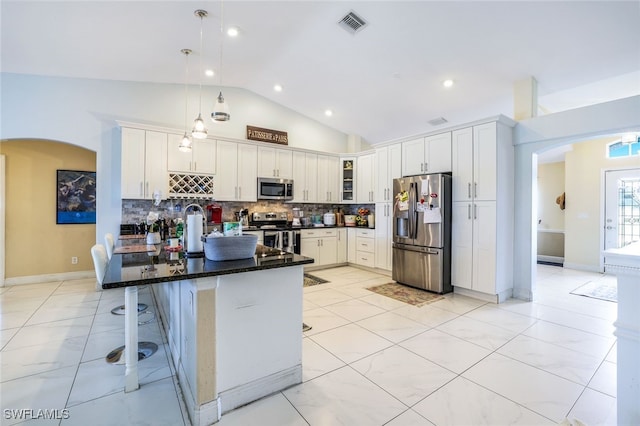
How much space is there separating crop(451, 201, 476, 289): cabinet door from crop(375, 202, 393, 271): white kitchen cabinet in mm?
1228

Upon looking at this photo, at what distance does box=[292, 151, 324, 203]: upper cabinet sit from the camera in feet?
19.5

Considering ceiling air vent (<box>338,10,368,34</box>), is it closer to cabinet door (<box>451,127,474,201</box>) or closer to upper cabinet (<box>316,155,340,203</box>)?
cabinet door (<box>451,127,474,201</box>)

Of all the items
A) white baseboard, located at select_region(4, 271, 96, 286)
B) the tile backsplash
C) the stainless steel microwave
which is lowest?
white baseboard, located at select_region(4, 271, 96, 286)

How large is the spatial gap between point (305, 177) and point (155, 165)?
2.73 metres

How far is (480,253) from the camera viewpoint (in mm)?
3992

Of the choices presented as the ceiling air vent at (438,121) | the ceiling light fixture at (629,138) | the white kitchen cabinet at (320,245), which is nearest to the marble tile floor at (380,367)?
the white kitchen cabinet at (320,245)

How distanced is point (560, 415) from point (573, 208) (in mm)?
5808

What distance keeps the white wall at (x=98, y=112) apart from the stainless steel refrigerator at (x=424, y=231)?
353 cm

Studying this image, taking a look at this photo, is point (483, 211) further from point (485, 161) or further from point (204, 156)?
point (204, 156)

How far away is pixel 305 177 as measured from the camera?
19.9 feet

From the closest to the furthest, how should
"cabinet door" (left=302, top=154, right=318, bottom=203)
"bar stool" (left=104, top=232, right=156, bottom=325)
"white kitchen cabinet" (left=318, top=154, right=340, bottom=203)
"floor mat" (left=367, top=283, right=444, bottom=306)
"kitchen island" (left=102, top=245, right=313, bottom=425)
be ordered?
"kitchen island" (left=102, top=245, right=313, bottom=425)
"bar stool" (left=104, top=232, right=156, bottom=325)
"floor mat" (left=367, top=283, right=444, bottom=306)
"cabinet door" (left=302, top=154, right=318, bottom=203)
"white kitchen cabinet" (left=318, top=154, right=340, bottom=203)

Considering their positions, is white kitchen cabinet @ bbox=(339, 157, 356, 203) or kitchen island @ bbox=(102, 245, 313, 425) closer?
kitchen island @ bbox=(102, 245, 313, 425)

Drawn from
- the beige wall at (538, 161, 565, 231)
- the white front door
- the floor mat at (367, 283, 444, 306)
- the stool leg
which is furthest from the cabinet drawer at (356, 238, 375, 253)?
the beige wall at (538, 161, 565, 231)

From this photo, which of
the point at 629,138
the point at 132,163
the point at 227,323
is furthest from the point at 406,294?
the point at 629,138
